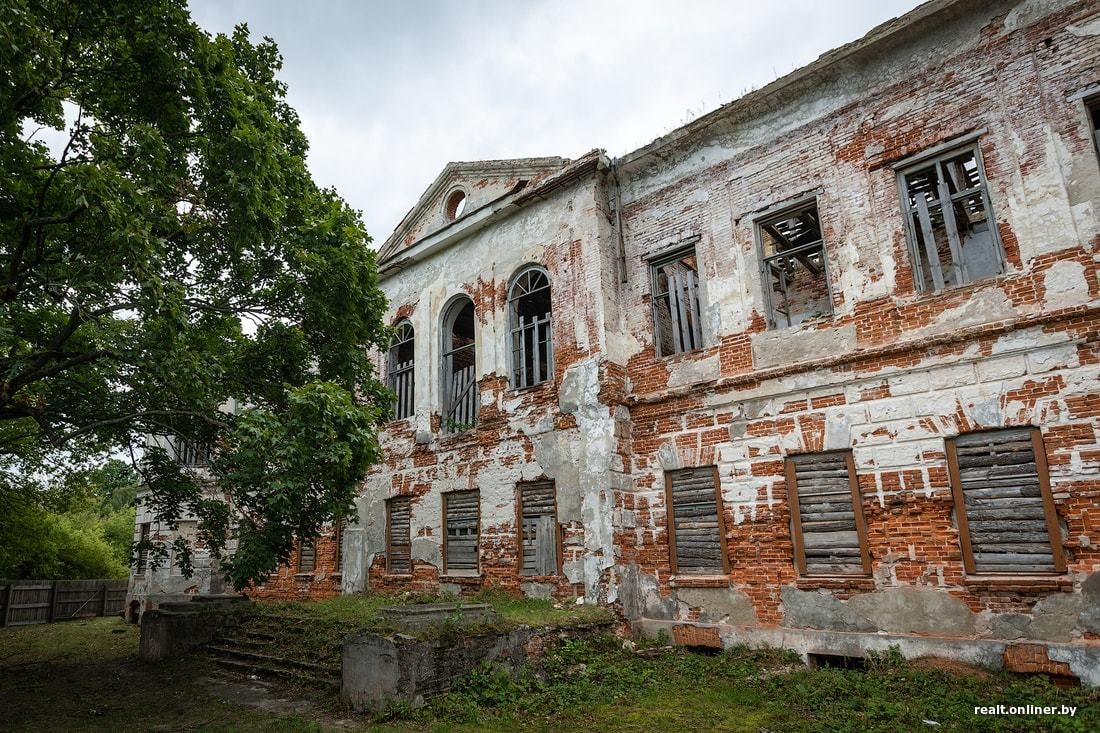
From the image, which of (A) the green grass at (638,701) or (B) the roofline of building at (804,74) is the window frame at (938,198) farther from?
(A) the green grass at (638,701)

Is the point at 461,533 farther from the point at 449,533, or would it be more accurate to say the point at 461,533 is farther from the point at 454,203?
the point at 454,203

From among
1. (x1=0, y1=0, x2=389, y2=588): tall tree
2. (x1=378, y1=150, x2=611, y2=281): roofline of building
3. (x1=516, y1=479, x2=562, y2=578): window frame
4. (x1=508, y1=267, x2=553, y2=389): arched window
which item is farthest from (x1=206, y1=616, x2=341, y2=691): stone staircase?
(x1=378, y1=150, x2=611, y2=281): roofline of building

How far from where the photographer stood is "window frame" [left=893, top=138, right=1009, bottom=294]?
322 inches

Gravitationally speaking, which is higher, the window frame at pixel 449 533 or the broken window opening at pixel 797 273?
the broken window opening at pixel 797 273

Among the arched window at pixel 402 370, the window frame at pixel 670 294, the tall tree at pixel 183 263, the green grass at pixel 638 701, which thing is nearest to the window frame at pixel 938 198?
the window frame at pixel 670 294

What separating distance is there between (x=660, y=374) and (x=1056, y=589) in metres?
5.70

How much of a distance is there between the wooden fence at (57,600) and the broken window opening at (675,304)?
21.8 meters

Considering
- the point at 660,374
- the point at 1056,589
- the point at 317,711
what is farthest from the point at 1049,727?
the point at 317,711

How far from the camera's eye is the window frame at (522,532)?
1095 cm

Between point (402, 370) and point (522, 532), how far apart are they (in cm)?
532

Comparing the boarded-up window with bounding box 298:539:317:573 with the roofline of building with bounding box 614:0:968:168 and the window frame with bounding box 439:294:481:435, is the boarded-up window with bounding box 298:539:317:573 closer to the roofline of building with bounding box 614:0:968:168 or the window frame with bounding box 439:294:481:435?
the window frame with bounding box 439:294:481:435

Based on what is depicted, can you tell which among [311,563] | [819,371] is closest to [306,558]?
[311,563]

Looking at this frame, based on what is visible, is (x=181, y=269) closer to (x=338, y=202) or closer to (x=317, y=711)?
(x=338, y=202)

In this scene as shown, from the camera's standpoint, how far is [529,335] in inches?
511
